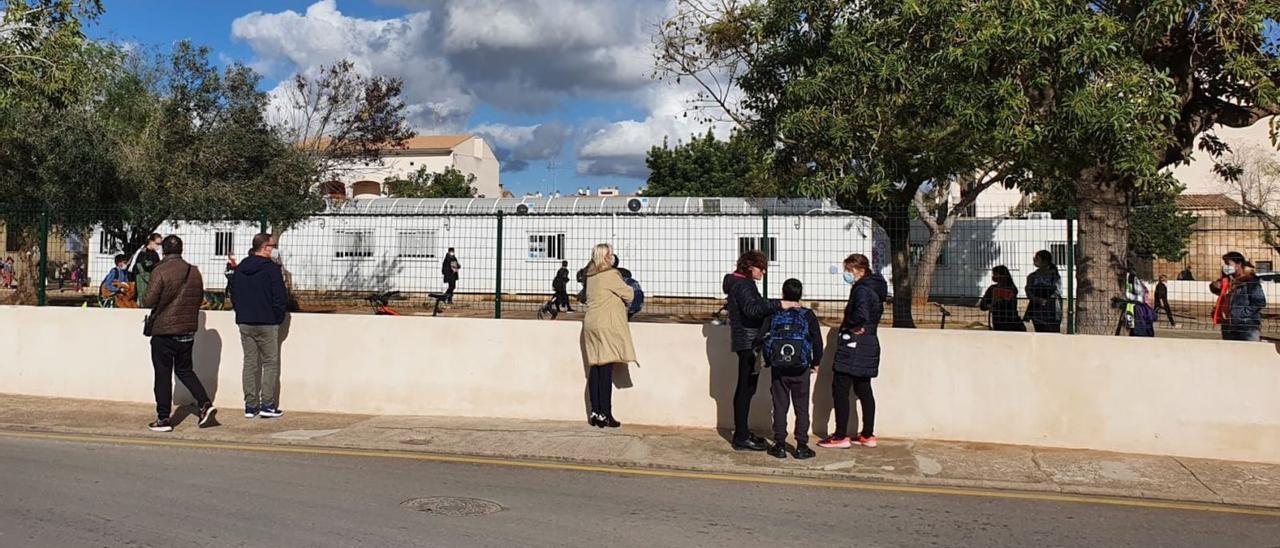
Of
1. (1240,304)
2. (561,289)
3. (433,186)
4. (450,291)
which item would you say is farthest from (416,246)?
(433,186)

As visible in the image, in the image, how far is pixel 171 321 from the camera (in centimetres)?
832

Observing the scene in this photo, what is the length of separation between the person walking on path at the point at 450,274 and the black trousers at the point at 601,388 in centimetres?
307


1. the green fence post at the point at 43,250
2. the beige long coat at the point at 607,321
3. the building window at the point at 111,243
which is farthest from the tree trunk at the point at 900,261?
the building window at the point at 111,243

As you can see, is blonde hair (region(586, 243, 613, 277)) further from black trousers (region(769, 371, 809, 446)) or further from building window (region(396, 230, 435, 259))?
building window (region(396, 230, 435, 259))

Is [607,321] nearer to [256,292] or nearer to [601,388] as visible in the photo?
[601,388]

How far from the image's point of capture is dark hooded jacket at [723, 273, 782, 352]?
24.8ft

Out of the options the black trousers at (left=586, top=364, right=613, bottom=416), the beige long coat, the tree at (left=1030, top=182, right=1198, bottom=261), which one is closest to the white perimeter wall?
the black trousers at (left=586, top=364, right=613, bottom=416)

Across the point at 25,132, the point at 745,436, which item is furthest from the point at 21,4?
the point at 745,436

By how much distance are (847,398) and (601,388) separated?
2.25 meters

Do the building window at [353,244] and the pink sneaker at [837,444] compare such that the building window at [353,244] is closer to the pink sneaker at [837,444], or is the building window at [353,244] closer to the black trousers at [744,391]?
the black trousers at [744,391]

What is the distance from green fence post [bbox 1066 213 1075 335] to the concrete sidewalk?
4.22 ft

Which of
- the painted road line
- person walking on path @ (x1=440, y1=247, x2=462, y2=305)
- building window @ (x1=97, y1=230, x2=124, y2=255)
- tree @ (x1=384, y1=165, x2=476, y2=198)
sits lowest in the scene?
the painted road line

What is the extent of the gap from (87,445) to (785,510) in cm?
591

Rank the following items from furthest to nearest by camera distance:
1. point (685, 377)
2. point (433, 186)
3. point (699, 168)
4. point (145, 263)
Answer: point (433, 186), point (699, 168), point (145, 263), point (685, 377)
